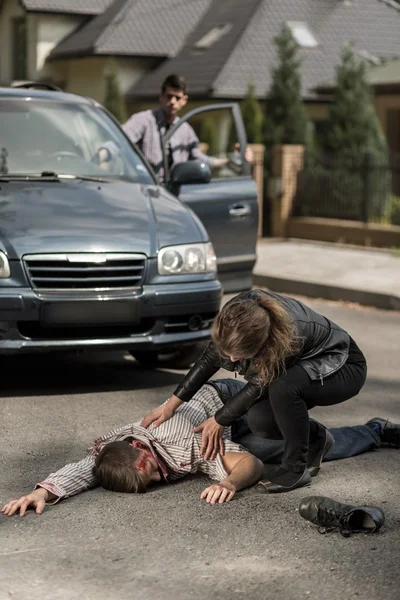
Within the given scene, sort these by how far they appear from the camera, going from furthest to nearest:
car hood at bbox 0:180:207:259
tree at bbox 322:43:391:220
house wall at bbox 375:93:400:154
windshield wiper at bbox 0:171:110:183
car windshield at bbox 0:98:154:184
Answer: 1. house wall at bbox 375:93:400:154
2. tree at bbox 322:43:391:220
3. car windshield at bbox 0:98:154:184
4. windshield wiper at bbox 0:171:110:183
5. car hood at bbox 0:180:207:259

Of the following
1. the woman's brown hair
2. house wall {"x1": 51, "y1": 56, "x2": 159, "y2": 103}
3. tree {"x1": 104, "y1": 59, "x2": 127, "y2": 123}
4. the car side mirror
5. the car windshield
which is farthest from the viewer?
house wall {"x1": 51, "y1": 56, "x2": 159, "y2": 103}

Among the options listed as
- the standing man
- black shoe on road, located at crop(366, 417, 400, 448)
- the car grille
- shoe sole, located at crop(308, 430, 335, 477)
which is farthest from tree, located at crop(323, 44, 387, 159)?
shoe sole, located at crop(308, 430, 335, 477)

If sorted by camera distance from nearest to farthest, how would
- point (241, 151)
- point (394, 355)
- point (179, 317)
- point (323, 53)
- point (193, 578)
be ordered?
1. point (193, 578)
2. point (179, 317)
3. point (394, 355)
4. point (241, 151)
5. point (323, 53)

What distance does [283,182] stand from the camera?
1945cm

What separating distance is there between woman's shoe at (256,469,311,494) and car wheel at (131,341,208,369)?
2576 millimetres

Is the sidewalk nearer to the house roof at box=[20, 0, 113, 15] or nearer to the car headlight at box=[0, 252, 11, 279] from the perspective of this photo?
the car headlight at box=[0, 252, 11, 279]

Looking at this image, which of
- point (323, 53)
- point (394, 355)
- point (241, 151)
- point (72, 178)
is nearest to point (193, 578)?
point (72, 178)

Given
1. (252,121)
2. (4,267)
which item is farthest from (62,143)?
(252,121)

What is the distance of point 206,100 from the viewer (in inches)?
1267

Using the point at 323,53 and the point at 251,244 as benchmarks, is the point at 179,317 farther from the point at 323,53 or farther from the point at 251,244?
the point at 323,53

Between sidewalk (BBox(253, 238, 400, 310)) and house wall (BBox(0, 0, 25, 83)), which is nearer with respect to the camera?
sidewalk (BBox(253, 238, 400, 310))

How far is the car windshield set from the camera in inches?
316

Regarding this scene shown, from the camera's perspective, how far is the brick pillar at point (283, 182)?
19.4 meters

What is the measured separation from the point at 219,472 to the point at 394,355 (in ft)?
13.4
